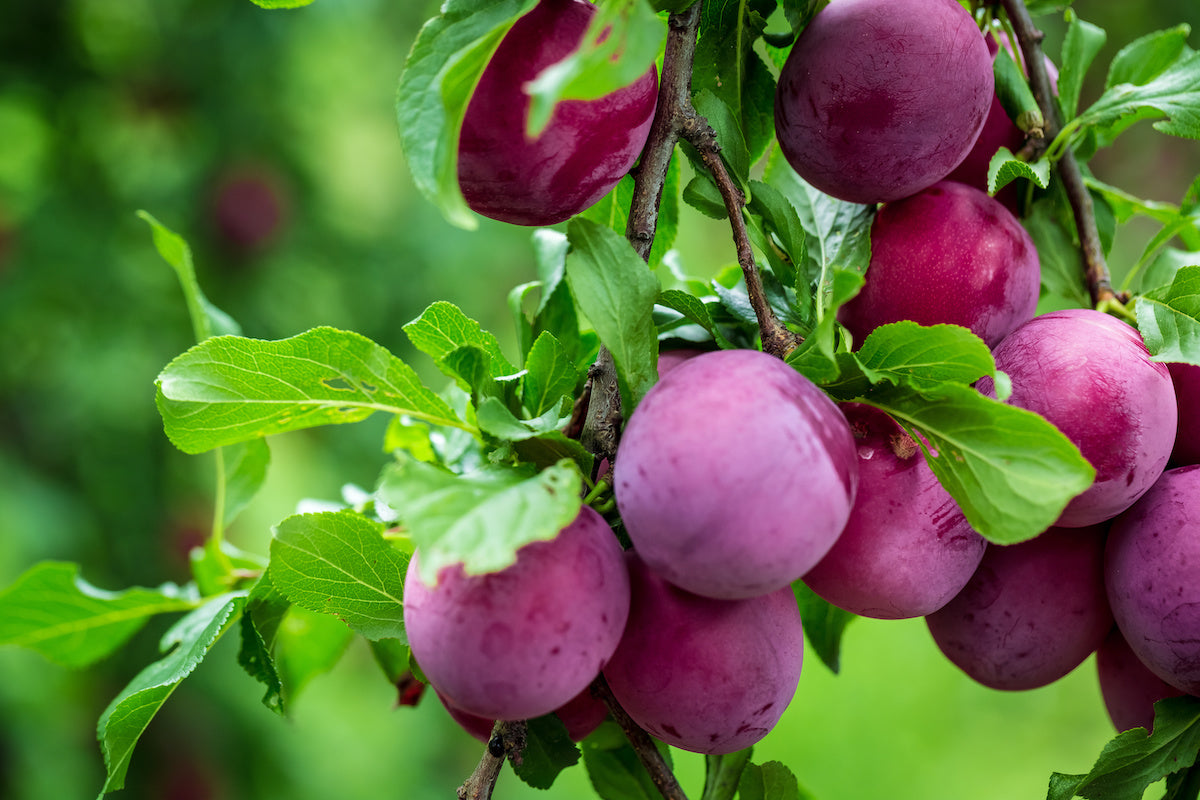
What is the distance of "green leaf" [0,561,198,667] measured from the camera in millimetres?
552

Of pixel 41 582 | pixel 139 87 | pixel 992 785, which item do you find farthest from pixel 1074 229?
pixel 992 785

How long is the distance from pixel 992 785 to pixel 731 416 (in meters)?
1.73

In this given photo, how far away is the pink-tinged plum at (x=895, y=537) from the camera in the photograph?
351 millimetres

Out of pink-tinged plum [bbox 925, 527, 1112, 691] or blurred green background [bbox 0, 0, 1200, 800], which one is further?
blurred green background [bbox 0, 0, 1200, 800]

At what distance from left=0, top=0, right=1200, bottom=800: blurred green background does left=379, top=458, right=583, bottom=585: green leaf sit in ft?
3.36

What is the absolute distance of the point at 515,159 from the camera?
1.13 ft

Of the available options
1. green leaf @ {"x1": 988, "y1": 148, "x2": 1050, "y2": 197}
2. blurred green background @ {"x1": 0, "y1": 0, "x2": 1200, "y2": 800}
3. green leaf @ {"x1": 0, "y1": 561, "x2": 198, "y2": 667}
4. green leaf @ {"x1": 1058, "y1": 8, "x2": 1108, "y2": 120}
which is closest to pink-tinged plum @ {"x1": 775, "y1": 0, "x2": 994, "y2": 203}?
green leaf @ {"x1": 988, "y1": 148, "x2": 1050, "y2": 197}

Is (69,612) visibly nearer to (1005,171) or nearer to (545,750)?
(545,750)

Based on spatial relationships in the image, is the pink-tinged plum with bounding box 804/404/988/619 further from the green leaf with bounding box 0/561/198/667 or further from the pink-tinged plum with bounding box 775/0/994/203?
the green leaf with bounding box 0/561/198/667

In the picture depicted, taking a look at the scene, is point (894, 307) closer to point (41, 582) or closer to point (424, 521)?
point (424, 521)

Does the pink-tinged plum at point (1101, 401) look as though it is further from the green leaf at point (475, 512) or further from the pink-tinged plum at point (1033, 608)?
the green leaf at point (475, 512)

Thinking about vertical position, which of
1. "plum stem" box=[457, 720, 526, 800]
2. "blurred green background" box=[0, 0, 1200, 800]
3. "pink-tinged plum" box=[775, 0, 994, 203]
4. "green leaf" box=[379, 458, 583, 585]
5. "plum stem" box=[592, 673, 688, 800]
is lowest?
"blurred green background" box=[0, 0, 1200, 800]

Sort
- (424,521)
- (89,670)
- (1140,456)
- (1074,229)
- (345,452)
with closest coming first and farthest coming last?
1. (424,521)
2. (1140,456)
3. (1074,229)
4. (89,670)
5. (345,452)

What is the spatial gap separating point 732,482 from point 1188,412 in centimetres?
26
